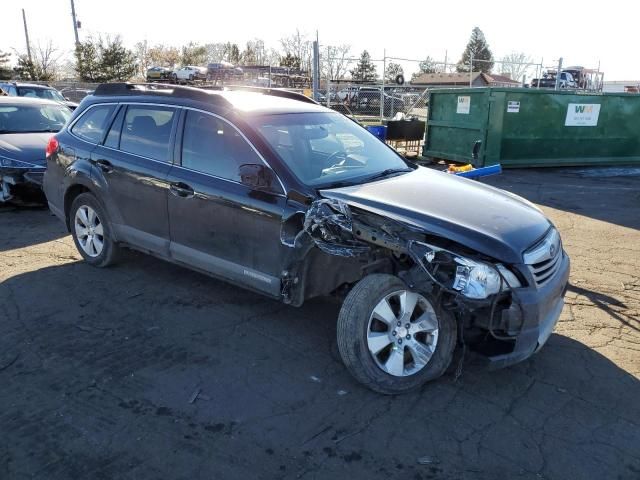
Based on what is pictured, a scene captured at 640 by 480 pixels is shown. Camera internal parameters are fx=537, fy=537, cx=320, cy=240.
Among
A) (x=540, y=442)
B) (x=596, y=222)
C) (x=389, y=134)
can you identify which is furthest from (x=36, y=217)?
(x=389, y=134)

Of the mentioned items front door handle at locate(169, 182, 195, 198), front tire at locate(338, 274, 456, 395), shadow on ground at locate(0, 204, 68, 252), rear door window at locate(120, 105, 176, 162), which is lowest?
shadow on ground at locate(0, 204, 68, 252)

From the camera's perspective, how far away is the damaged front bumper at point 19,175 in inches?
298

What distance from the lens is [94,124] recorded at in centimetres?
537

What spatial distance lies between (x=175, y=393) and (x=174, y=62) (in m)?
59.1

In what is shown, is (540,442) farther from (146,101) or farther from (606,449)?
(146,101)

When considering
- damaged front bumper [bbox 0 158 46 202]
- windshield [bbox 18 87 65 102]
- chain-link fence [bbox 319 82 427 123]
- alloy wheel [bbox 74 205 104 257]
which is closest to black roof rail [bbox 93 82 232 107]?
alloy wheel [bbox 74 205 104 257]

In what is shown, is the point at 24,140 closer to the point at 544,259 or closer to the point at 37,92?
the point at 544,259

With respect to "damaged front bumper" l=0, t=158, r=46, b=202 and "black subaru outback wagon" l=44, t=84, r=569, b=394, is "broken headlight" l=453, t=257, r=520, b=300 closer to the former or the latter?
"black subaru outback wagon" l=44, t=84, r=569, b=394

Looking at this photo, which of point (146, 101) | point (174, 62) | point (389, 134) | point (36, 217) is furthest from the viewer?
point (174, 62)

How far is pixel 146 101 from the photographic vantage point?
4.89 metres

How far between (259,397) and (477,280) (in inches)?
59.5

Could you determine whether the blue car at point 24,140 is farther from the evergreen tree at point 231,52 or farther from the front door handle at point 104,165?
the evergreen tree at point 231,52

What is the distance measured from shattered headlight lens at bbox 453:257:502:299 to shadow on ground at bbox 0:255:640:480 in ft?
2.46

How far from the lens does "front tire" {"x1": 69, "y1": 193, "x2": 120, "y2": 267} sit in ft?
17.3
